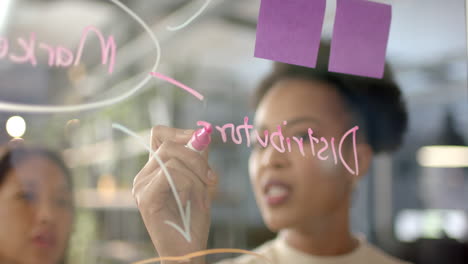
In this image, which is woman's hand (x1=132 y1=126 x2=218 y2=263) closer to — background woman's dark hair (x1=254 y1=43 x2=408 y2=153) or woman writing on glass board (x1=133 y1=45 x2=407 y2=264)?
woman writing on glass board (x1=133 y1=45 x2=407 y2=264)

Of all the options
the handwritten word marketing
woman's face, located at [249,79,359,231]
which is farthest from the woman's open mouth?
the handwritten word marketing

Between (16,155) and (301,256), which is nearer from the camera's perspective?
(16,155)

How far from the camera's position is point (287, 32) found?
75 centimetres

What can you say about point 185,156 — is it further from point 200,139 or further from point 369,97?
point 369,97

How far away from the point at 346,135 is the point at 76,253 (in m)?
0.51

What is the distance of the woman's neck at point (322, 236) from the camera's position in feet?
2.49

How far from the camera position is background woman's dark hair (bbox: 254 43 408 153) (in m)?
0.76

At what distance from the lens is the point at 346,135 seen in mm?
769

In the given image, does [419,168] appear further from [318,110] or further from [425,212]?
[318,110]

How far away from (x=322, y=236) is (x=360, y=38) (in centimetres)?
38

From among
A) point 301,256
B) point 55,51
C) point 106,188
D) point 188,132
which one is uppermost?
point 55,51

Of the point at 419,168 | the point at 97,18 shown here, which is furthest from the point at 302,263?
the point at 97,18

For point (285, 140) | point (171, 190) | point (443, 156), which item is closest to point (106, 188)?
point (171, 190)

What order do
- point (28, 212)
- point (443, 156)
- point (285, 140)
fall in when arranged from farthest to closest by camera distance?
1. point (443, 156)
2. point (285, 140)
3. point (28, 212)
